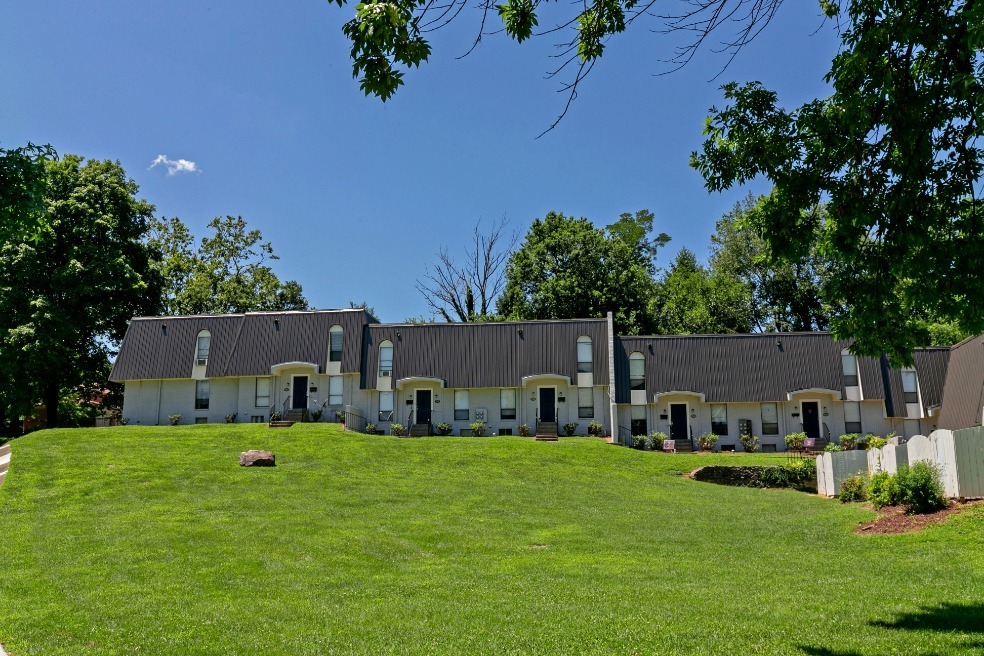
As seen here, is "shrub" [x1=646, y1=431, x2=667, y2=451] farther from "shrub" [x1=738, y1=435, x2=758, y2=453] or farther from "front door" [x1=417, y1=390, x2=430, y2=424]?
"front door" [x1=417, y1=390, x2=430, y2=424]

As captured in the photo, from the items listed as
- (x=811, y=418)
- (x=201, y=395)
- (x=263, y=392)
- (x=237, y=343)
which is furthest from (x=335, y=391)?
(x=811, y=418)

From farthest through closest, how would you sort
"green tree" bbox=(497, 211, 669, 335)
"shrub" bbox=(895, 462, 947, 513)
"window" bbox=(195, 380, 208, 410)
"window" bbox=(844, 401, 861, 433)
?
"green tree" bbox=(497, 211, 669, 335) < "window" bbox=(195, 380, 208, 410) < "window" bbox=(844, 401, 861, 433) < "shrub" bbox=(895, 462, 947, 513)

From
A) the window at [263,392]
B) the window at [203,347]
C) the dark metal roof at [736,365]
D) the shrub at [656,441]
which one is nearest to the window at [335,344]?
the window at [263,392]

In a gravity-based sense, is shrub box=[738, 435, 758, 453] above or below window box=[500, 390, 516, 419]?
below

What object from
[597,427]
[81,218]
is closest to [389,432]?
[597,427]

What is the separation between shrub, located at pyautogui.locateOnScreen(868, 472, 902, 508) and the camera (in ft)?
57.5

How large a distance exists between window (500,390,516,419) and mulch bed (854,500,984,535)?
25493mm

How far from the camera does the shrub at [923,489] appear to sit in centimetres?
1582

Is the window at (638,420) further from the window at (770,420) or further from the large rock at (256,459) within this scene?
the large rock at (256,459)

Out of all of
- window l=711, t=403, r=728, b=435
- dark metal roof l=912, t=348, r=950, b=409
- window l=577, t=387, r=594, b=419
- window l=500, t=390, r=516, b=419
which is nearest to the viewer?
dark metal roof l=912, t=348, r=950, b=409

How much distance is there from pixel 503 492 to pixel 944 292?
52.6 ft

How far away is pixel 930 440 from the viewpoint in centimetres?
1692

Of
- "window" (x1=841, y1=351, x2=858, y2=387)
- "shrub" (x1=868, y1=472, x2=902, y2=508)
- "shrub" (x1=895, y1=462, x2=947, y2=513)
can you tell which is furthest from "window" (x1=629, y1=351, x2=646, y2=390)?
"shrub" (x1=895, y1=462, x2=947, y2=513)

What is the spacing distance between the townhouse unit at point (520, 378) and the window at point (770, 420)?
64mm
